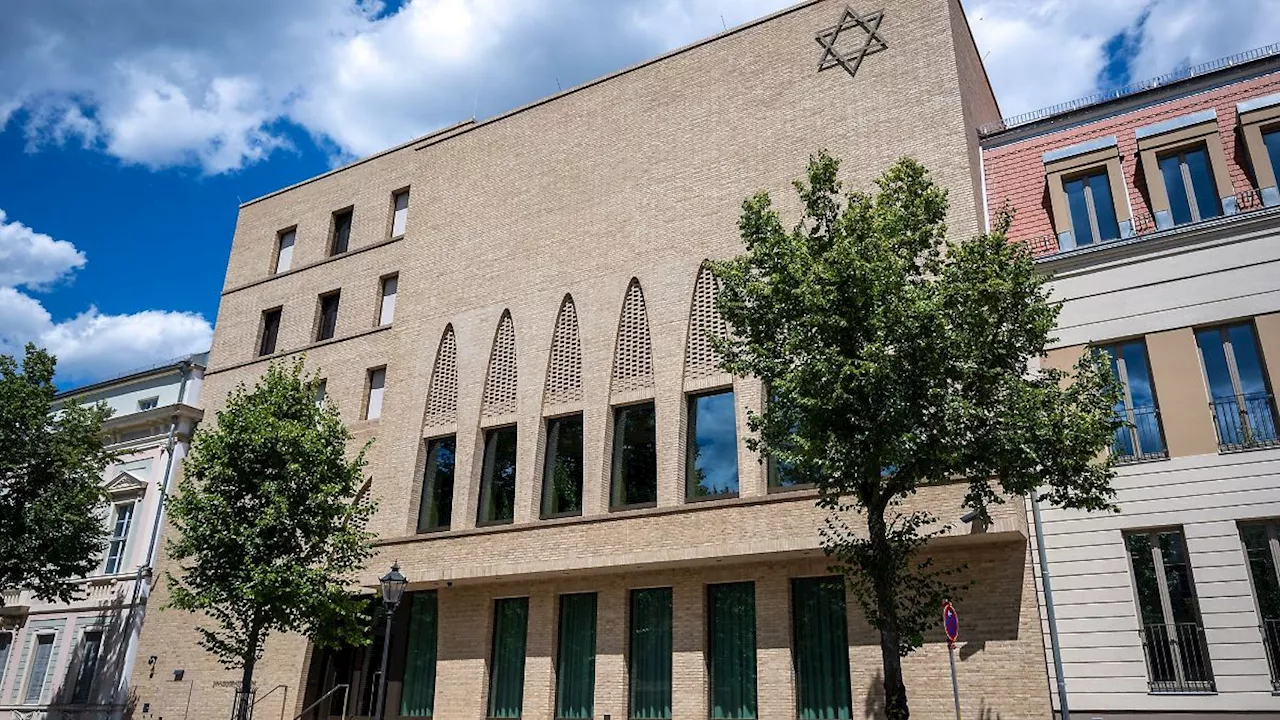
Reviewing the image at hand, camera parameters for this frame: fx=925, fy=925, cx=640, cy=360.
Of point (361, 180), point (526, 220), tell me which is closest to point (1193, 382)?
point (526, 220)

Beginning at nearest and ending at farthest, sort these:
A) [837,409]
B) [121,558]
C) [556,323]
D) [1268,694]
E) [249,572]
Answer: [837,409] < [1268,694] < [249,572] < [556,323] < [121,558]

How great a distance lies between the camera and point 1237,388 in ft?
50.6

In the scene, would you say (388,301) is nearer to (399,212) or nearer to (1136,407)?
(399,212)

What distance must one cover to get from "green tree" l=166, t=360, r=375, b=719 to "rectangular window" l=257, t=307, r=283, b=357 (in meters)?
8.87

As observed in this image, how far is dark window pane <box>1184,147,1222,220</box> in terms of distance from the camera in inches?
657

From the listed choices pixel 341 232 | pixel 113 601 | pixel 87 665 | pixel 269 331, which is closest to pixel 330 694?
pixel 113 601

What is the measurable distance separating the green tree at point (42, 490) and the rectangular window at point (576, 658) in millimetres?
13949

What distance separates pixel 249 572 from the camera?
61.3 ft

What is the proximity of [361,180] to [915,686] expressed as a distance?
21945 mm

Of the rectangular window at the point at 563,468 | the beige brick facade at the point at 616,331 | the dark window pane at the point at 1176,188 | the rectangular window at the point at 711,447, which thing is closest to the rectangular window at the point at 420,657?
the beige brick facade at the point at 616,331

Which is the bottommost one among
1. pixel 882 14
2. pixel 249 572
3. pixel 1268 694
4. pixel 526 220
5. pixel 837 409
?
pixel 1268 694

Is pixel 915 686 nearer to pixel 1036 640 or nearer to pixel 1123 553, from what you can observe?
pixel 1036 640

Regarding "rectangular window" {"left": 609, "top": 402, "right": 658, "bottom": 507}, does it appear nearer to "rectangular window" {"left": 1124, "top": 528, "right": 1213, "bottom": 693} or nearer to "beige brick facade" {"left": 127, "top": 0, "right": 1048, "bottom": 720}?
"beige brick facade" {"left": 127, "top": 0, "right": 1048, "bottom": 720}

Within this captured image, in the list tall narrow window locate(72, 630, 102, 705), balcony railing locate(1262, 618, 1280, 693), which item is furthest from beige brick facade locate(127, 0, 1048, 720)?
balcony railing locate(1262, 618, 1280, 693)
